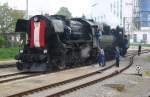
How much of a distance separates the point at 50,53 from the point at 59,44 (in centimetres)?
75

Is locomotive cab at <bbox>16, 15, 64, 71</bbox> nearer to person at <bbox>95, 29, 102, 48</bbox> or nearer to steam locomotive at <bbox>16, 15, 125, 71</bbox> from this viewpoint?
steam locomotive at <bbox>16, 15, 125, 71</bbox>

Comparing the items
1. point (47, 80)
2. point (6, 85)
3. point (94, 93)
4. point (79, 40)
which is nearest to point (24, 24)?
point (79, 40)

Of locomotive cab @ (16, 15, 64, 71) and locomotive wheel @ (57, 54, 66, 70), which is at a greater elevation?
locomotive cab @ (16, 15, 64, 71)

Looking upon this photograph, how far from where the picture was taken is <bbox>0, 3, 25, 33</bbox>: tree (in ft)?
233

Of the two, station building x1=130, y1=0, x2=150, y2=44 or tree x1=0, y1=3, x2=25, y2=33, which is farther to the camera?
station building x1=130, y1=0, x2=150, y2=44

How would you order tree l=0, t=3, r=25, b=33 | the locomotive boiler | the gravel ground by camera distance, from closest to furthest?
the gravel ground, the locomotive boiler, tree l=0, t=3, r=25, b=33

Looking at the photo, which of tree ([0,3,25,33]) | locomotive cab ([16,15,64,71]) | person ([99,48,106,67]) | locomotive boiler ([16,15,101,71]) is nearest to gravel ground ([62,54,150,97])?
locomotive boiler ([16,15,101,71])

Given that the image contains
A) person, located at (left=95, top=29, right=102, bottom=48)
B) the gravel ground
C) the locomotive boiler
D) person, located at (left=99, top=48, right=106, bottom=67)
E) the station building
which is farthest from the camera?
the station building

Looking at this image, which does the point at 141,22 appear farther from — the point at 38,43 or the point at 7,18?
the point at 38,43

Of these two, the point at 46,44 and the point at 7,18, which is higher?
the point at 7,18

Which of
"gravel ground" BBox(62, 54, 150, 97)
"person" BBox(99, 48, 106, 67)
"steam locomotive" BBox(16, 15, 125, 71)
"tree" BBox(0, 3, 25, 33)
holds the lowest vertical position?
"gravel ground" BBox(62, 54, 150, 97)

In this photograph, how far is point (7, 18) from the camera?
240ft

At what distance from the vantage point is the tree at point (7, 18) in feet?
233

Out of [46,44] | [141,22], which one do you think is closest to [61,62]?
[46,44]
